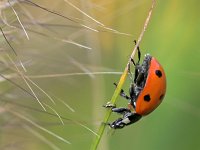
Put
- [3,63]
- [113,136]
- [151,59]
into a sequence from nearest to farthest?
[3,63]
[151,59]
[113,136]

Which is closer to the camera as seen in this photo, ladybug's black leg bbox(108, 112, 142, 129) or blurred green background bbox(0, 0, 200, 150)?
blurred green background bbox(0, 0, 200, 150)

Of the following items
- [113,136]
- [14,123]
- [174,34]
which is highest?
A: [174,34]

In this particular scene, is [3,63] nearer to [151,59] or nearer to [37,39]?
[37,39]

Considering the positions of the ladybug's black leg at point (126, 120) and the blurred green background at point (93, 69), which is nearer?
the blurred green background at point (93, 69)

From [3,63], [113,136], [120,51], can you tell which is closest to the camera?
[3,63]

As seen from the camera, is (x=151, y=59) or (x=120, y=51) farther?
(x=120, y=51)

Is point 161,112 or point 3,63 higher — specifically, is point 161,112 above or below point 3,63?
above

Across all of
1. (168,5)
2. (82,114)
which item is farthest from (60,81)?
(168,5)

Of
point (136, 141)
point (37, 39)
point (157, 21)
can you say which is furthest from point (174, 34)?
point (37, 39)
